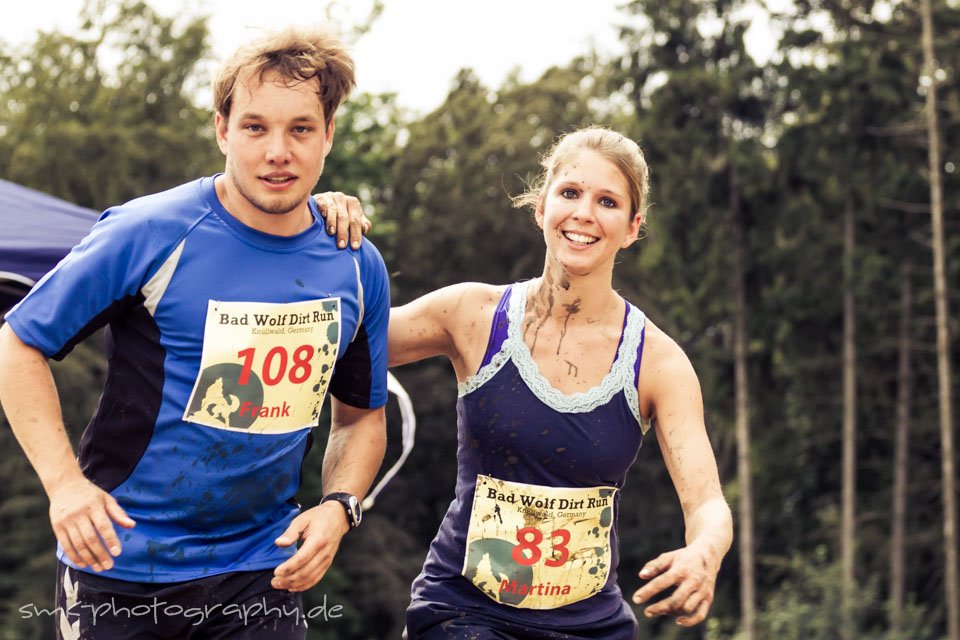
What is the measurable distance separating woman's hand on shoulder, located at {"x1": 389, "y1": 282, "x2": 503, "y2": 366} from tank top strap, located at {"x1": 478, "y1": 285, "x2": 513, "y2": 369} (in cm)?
2

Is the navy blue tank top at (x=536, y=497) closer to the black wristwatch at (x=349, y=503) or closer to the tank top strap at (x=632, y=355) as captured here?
the tank top strap at (x=632, y=355)

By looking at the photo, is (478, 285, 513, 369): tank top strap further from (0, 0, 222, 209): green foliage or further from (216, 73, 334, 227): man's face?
(0, 0, 222, 209): green foliage

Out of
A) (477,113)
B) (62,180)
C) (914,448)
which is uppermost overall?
(477,113)

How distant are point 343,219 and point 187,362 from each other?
0.57 metres

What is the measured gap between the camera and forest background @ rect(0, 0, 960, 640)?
21641 millimetres

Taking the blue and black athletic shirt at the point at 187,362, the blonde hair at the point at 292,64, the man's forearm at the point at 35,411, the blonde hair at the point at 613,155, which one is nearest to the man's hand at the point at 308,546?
the blue and black athletic shirt at the point at 187,362

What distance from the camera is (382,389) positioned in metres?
3.53

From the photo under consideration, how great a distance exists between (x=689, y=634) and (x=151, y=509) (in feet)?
75.5

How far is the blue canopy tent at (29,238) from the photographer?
455cm

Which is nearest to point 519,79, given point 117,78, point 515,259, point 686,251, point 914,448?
point 515,259

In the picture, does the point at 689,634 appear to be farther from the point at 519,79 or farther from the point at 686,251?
the point at 519,79

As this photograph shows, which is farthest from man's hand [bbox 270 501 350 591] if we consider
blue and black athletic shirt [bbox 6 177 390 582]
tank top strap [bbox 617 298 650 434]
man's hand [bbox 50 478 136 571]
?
tank top strap [bbox 617 298 650 434]

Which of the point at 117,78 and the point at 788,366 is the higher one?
the point at 117,78

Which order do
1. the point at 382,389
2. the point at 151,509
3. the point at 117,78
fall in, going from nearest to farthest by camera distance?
the point at 151,509
the point at 382,389
the point at 117,78
